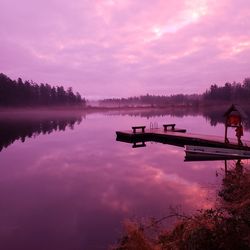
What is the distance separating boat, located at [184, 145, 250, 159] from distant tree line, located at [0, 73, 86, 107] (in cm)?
10076

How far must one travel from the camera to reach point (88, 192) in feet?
52.1

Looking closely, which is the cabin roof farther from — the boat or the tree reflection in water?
the tree reflection in water

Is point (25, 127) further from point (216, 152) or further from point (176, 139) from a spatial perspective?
point (216, 152)

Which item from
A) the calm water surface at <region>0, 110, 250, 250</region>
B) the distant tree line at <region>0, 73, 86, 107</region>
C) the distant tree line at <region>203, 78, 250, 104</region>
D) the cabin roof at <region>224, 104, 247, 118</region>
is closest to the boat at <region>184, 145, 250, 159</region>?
the calm water surface at <region>0, 110, 250, 250</region>

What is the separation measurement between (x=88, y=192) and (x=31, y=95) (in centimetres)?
12757

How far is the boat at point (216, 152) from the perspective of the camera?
75.5ft

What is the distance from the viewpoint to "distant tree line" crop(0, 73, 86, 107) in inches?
4519

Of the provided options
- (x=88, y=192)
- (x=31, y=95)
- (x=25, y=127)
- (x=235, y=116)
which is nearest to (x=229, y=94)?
(x=31, y=95)

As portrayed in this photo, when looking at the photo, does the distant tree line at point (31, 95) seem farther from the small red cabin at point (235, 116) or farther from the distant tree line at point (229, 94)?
the small red cabin at point (235, 116)

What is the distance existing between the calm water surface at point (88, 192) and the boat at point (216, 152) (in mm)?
1102

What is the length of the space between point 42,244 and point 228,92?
16618cm

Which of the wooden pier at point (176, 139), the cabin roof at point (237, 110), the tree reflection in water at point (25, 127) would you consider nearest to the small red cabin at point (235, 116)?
the cabin roof at point (237, 110)

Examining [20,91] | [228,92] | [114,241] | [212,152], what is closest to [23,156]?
[212,152]

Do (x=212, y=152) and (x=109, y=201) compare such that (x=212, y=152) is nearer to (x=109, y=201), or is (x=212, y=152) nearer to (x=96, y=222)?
(x=109, y=201)
